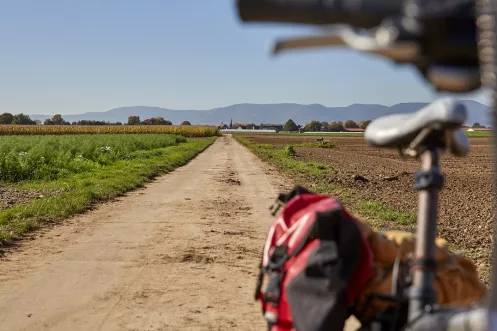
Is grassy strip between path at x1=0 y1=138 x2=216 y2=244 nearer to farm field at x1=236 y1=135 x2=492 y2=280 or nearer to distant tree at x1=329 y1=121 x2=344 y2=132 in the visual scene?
farm field at x1=236 y1=135 x2=492 y2=280

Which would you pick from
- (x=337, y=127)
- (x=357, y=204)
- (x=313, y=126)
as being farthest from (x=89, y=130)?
(x=313, y=126)

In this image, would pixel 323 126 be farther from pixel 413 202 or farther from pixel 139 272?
pixel 139 272

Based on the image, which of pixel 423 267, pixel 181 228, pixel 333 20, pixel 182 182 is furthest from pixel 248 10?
pixel 182 182

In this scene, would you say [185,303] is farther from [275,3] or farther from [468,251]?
[275,3]

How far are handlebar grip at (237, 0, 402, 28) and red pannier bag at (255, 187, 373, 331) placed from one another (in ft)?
3.22

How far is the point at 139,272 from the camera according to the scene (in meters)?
6.27

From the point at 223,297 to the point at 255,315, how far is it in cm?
52

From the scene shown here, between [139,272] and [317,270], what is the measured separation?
4567 mm

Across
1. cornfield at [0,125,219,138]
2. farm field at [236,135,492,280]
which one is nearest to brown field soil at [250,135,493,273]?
farm field at [236,135,492,280]

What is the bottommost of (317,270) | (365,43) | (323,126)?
(323,126)

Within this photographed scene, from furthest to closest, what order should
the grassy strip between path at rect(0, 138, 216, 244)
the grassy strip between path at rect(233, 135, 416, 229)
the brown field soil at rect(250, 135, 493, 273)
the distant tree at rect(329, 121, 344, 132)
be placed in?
the distant tree at rect(329, 121, 344, 132), the grassy strip between path at rect(233, 135, 416, 229), the grassy strip between path at rect(0, 138, 216, 244), the brown field soil at rect(250, 135, 493, 273)

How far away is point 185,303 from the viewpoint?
529 cm

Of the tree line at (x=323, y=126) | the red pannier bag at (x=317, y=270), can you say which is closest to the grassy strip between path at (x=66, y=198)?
the red pannier bag at (x=317, y=270)

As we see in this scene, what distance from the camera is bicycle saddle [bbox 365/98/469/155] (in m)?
1.51
